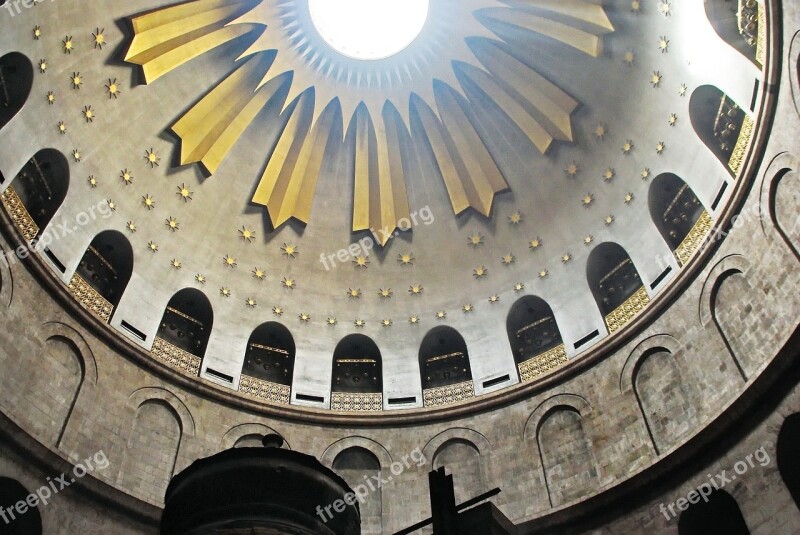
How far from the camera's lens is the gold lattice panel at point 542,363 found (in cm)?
2109

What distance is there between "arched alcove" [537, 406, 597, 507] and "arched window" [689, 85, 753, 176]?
7.62 m

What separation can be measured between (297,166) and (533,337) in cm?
985

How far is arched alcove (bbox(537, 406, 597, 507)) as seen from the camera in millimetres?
18172

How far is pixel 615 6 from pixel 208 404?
16197 mm

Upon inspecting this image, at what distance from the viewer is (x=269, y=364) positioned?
22.6 m

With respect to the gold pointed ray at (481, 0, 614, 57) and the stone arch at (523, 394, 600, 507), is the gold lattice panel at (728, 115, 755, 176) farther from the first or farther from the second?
the stone arch at (523, 394, 600, 507)

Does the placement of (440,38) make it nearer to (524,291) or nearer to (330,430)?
(524,291)

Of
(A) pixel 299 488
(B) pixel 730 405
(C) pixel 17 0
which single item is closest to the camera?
(A) pixel 299 488

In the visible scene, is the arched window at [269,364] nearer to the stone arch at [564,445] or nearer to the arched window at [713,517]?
the stone arch at [564,445]

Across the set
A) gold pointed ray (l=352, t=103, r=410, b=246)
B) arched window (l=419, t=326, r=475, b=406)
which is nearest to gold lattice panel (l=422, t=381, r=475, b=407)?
arched window (l=419, t=326, r=475, b=406)

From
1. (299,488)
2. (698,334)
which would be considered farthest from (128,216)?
(698,334)

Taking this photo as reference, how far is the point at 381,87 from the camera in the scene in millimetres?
25734

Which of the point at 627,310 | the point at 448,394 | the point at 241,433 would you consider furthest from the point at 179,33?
the point at 627,310

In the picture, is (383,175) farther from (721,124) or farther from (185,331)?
(721,124)
